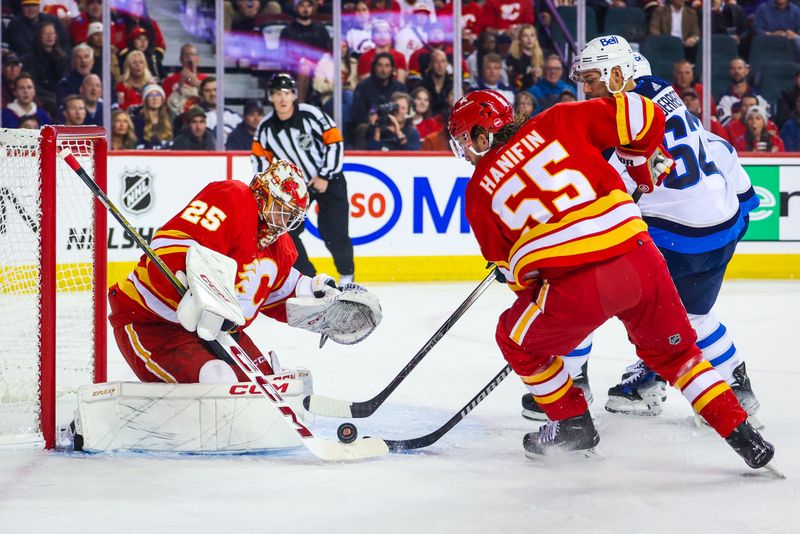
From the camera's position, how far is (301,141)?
6.16m

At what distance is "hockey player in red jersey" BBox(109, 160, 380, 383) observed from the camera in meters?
2.67

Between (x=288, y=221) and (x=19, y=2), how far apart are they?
4.59 m

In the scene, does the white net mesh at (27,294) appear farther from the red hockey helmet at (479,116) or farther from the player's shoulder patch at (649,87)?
the player's shoulder patch at (649,87)

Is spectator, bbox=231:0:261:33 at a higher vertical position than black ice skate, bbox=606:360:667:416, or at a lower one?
higher

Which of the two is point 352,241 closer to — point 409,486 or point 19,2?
point 19,2

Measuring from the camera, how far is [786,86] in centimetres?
740

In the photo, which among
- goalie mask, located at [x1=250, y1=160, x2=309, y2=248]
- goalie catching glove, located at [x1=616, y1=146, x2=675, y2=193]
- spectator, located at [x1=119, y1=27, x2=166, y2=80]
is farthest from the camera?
spectator, located at [x1=119, y1=27, x2=166, y2=80]

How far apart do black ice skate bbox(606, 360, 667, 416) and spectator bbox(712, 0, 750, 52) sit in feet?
15.2

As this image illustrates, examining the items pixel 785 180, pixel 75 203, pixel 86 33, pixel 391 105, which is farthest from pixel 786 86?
pixel 75 203

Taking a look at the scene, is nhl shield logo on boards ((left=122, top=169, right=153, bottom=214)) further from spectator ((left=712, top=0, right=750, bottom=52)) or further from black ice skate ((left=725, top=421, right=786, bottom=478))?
black ice skate ((left=725, top=421, right=786, bottom=478))

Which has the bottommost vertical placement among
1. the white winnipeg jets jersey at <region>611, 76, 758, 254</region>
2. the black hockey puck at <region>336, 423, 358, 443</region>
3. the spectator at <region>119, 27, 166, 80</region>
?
the black hockey puck at <region>336, 423, 358, 443</region>

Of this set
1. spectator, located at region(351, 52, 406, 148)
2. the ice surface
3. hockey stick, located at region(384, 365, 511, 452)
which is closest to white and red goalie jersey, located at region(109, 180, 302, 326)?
the ice surface

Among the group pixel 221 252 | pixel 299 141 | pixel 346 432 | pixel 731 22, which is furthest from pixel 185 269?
pixel 731 22

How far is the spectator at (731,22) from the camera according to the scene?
24.5 ft
